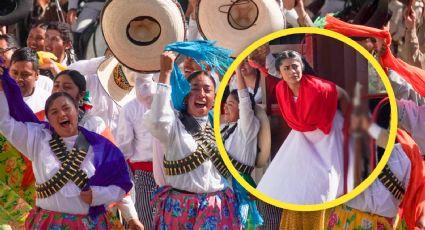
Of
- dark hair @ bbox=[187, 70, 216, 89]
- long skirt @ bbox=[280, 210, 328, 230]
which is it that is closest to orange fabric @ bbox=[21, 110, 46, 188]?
dark hair @ bbox=[187, 70, 216, 89]

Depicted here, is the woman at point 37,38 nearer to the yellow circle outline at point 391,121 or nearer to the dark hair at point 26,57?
the dark hair at point 26,57

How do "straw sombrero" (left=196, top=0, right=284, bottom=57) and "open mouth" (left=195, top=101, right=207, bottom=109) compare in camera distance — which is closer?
"open mouth" (left=195, top=101, right=207, bottom=109)

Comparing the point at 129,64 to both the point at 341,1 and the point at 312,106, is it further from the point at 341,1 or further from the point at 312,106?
the point at 341,1

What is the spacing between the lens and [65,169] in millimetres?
6160

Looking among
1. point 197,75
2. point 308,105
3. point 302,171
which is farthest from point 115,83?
point 308,105

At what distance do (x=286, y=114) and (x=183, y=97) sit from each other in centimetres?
116

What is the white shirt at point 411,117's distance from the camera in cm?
630

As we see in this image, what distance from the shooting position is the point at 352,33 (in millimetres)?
5656

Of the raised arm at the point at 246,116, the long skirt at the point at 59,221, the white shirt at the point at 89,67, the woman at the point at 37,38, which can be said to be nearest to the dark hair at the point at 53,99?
the long skirt at the point at 59,221

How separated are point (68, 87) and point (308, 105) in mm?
2115

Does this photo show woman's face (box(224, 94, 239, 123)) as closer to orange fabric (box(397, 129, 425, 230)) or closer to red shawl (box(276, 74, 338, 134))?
red shawl (box(276, 74, 338, 134))

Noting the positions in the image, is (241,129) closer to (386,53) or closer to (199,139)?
(199,139)

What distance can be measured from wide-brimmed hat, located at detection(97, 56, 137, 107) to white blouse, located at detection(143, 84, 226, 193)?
182 cm

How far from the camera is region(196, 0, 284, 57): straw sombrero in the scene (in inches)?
256
